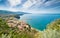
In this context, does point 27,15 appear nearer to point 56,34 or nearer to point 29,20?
point 29,20

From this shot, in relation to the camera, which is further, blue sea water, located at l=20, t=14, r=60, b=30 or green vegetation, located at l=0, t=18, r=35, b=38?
blue sea water, located at l=20, t=14, r=60, b=30

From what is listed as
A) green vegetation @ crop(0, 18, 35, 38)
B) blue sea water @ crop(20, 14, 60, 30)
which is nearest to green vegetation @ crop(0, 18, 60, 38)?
green vegetation @ crop(0, 18, 35, 38)

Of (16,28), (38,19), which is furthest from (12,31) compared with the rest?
(38,19)

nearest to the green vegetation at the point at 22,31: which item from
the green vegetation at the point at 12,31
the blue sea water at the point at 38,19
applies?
the green vegetation at the point at 12,31

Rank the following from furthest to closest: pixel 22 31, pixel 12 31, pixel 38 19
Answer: pixel 38 19, pixel 22 31, pixel 12 31

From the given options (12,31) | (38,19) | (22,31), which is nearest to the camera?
(12,31)

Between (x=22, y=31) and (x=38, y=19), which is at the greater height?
(x=38, y=19)

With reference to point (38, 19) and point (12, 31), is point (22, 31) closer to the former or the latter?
point (12, 31)

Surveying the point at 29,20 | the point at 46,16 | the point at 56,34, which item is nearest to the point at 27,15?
the point at 29,20

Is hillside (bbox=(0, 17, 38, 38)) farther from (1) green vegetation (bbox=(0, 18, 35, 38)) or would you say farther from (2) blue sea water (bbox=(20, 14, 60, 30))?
(2) blue sea water (bbox=(20, 14, 60, 30))
